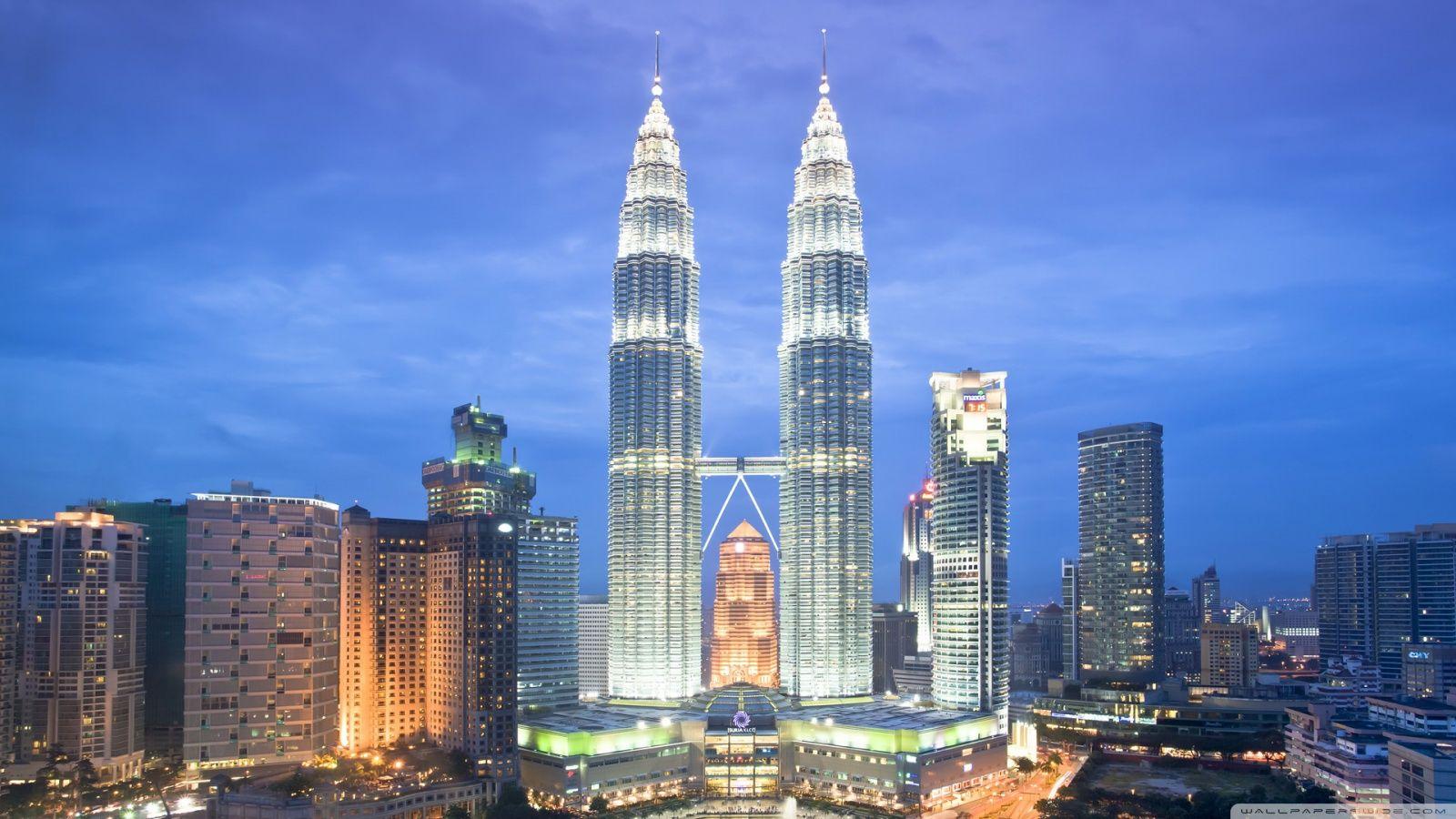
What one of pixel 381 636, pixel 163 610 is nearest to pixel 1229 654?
pixel 381 636

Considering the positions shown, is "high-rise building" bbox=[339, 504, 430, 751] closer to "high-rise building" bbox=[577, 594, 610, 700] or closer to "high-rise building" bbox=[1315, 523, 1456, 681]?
"high-rise building" bbox=[577, 594, 610, 700]

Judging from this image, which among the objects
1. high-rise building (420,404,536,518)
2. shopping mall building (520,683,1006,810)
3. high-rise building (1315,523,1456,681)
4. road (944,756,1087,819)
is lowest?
road (944,756,1087,819)

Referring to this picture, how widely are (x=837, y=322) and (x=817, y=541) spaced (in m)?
25.0

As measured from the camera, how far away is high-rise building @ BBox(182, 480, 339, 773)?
9525 cm

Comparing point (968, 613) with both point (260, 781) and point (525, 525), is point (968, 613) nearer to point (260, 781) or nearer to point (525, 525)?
point (525, 525)

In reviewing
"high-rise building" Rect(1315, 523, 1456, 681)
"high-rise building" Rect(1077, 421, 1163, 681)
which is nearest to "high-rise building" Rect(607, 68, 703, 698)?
"high-rise building" Rect(1077, 421, 1163, 681)

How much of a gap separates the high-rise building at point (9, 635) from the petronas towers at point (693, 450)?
5751 centimetres

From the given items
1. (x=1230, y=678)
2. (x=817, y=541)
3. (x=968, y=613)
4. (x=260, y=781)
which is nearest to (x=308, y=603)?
(x=260, y=781)

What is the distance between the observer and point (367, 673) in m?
114

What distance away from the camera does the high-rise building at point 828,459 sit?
133 m

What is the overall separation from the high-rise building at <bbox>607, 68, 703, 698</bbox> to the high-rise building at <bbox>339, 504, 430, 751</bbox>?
82.5ft

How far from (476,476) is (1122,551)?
326 feet

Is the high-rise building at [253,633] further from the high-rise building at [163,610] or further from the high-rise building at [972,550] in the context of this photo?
the high-rise building at [972,550]

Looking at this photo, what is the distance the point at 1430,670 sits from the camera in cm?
14588
